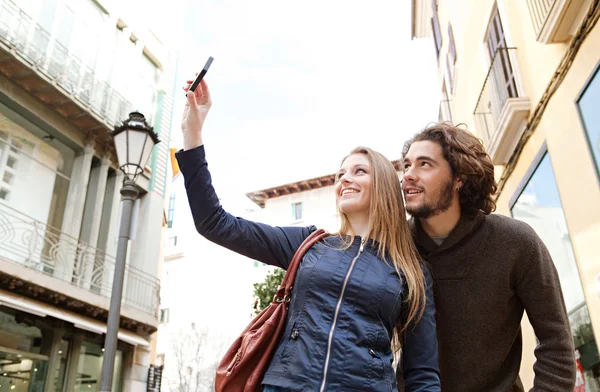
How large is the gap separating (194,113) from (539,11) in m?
6.65

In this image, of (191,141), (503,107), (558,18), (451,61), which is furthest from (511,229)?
(451,61)

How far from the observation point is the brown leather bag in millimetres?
2078

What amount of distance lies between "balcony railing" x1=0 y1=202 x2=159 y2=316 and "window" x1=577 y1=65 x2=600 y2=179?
1018 cm

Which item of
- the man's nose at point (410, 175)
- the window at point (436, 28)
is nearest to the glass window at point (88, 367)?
the man's nose at point (410, 175)

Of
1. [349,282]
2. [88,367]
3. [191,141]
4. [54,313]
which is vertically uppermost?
[54,313]

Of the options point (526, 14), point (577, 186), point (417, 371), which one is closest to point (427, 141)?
point (417, 371)

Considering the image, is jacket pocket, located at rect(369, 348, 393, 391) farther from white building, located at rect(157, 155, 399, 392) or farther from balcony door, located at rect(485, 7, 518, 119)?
white building, located at rect(157, 155, 399, 392)

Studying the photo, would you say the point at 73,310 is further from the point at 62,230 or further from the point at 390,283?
the point at 390,283

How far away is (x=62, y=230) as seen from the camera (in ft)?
42.0

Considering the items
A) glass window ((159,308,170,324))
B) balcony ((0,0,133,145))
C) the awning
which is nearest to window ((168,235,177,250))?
glass window ((159,308,170,324))

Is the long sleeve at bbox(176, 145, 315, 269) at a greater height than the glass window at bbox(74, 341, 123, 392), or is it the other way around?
the glass window at bbox(74, 341, 123, 392)

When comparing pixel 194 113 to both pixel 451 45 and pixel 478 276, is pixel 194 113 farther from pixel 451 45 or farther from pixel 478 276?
pixel 451 45

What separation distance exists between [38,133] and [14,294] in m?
4.07

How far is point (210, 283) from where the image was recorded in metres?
41.3
